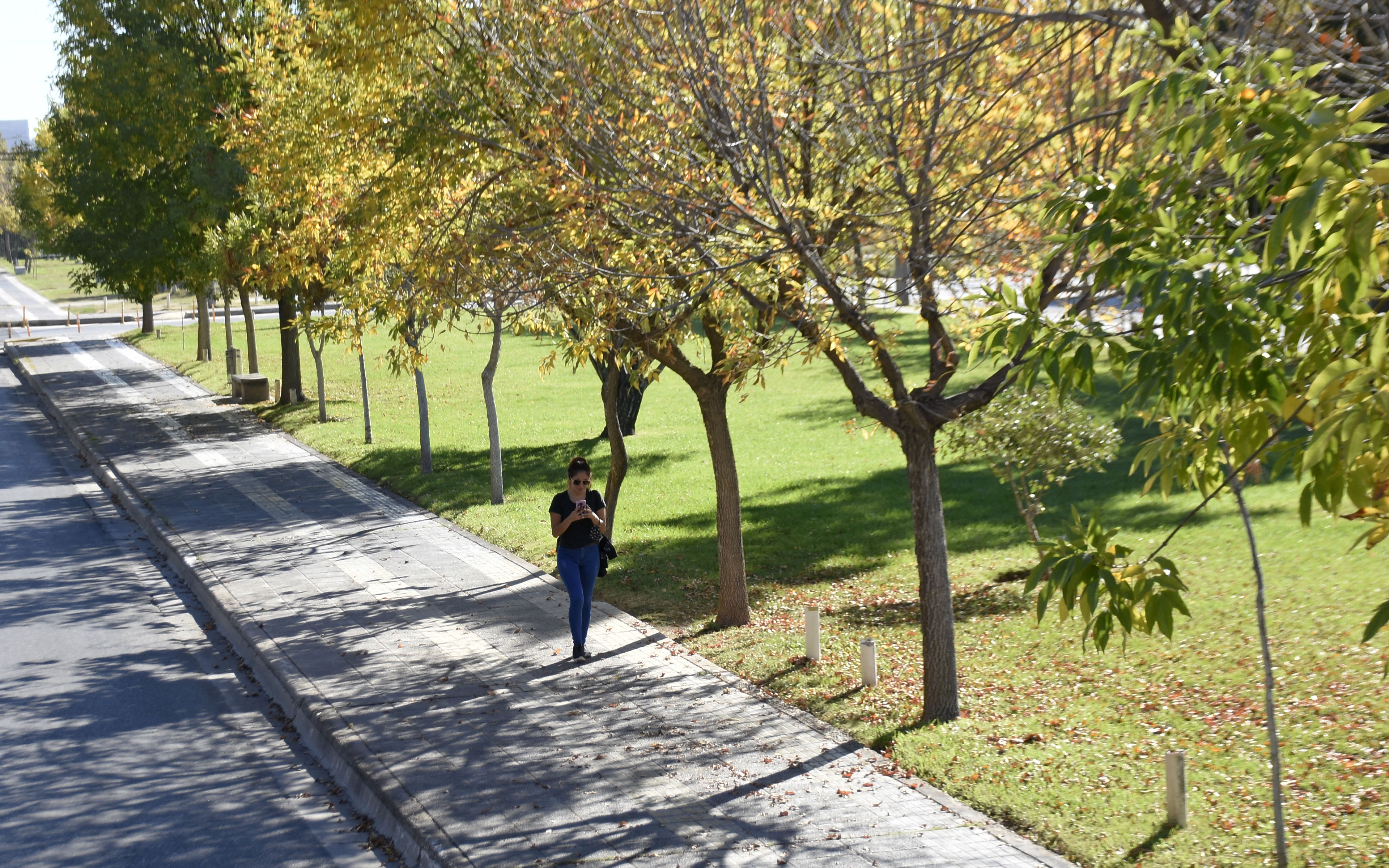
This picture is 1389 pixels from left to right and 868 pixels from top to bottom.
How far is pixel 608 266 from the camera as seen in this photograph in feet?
31.0

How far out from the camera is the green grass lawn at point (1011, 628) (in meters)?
6.73

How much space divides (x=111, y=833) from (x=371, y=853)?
160 centimetres

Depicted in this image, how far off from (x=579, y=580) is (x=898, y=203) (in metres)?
3.91

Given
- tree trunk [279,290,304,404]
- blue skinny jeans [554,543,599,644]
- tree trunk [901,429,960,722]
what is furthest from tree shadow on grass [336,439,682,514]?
tree trunk [901,429,960,722]

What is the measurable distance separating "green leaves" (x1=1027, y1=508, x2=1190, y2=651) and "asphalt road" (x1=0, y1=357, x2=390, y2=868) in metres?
4.44

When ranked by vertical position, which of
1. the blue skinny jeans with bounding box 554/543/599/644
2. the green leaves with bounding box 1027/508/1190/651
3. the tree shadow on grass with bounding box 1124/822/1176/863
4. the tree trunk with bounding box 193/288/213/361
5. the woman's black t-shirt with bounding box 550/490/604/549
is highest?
the tree trunk with bounding box 193/288/213/361

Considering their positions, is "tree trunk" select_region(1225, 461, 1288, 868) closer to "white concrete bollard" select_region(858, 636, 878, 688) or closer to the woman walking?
"white concrete bollard" select_region(858, 636, 878, 688)

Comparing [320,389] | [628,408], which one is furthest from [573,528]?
[320,389]

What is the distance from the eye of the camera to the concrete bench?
86.0 ft

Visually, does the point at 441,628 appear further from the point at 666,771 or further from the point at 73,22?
the point at 73,22

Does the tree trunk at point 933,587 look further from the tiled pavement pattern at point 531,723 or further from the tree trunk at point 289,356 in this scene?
the tree trunk at point 289,356

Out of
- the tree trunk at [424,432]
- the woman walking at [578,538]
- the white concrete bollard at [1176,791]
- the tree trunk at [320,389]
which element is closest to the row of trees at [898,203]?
the white concrete bollard at [1176,791]

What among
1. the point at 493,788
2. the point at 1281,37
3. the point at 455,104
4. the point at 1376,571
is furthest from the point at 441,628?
the point at 1376,571

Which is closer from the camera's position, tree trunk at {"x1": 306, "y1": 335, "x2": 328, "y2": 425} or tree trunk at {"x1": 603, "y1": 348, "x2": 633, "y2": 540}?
tree trunk at {"x1": 603, "y1": 348, "x2": 633, "y2": 540}
